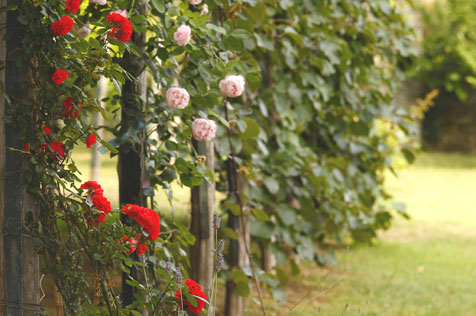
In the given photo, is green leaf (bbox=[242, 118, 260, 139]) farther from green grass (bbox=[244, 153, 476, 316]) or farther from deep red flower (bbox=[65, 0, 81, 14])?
deep red flower (bbox=[65, 0, 81, 14])

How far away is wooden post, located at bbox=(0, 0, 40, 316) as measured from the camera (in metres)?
1.89

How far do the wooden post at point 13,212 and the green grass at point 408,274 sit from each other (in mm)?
1059

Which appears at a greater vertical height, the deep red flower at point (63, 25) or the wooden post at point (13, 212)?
the deep red flower at point (63, 25)

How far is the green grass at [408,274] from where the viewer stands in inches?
153

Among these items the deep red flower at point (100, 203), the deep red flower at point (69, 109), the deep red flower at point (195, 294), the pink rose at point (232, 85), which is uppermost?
the pink rose at point (232, 85)

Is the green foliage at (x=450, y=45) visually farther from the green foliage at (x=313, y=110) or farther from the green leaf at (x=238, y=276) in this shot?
the green leaf at (x=238, y=276)

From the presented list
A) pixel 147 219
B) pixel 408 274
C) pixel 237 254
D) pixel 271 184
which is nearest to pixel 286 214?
pixel 271 184

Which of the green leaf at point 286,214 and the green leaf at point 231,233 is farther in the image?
the green leaf at point 286,214

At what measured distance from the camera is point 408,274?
488cm

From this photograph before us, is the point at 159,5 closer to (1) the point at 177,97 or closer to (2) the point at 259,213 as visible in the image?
(1) the point at 177,97

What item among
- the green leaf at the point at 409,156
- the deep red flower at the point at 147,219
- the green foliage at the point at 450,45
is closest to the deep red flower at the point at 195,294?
the deep red flower at the point at 147,219

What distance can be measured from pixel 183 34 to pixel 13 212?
2.94 ft

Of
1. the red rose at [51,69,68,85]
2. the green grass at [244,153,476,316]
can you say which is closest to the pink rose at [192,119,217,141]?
the red rose at [51,69,68,85]

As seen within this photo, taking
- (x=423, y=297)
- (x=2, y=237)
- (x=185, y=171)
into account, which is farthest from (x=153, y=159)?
(x=423, y=297)
